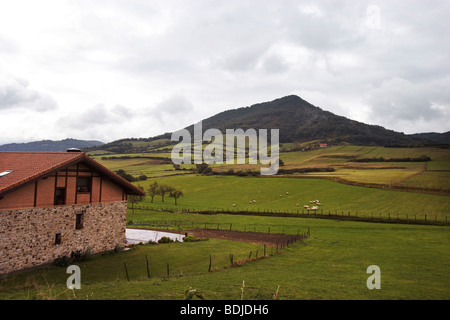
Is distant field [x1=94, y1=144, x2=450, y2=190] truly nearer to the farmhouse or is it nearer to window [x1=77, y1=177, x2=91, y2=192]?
the farmhouse

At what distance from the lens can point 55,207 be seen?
21.9m

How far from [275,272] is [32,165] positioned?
1868 centimetres

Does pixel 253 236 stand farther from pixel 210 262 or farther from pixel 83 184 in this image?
pixel 83 184

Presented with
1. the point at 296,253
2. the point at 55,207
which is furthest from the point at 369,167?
the point at 55,207

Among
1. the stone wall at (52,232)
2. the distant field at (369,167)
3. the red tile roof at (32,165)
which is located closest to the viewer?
the stone wall at (52,232)

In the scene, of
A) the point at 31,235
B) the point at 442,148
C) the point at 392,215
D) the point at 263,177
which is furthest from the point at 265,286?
the point at 442,148

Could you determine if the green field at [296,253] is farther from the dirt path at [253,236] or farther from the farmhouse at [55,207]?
the dirt path at [253,236]

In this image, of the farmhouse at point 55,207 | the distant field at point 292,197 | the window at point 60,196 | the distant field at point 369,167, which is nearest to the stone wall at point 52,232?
the farmhouse at point 55,207

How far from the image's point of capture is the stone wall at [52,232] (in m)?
19.0

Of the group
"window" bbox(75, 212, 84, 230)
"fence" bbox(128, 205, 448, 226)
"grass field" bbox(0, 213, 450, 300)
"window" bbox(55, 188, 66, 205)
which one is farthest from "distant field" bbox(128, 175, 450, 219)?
"window" bbox(55, 188, 66, 205)

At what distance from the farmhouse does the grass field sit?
5.15 feet

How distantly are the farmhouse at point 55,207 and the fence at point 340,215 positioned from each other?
36685 mm

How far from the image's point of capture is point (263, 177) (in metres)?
100

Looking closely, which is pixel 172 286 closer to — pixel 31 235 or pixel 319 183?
pixel 31 235
